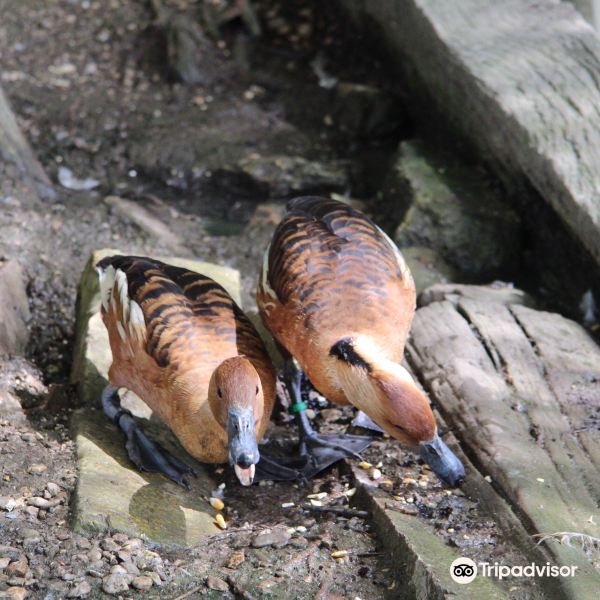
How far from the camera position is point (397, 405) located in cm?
361

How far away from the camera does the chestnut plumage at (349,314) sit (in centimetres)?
364

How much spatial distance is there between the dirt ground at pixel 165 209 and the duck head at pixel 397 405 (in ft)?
0.64

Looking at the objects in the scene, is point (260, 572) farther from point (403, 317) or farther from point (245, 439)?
point (403, 317)

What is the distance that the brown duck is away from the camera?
3.64 m

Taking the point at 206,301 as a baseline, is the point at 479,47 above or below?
above

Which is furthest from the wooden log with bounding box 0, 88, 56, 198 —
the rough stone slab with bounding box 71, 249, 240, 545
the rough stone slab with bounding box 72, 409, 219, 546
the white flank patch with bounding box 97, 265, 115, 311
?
the rough stone slab with bounding box 72, 409, 219, 546

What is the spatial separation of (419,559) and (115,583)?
3.37 feet

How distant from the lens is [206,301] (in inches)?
164

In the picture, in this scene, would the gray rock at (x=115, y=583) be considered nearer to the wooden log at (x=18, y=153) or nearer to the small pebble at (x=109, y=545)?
the small pebble at (x=109, y=545)

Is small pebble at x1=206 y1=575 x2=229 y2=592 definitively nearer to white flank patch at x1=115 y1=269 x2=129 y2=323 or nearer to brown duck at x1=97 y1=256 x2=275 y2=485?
brown duck at x1=97 y1=256 x2=275 y2=485

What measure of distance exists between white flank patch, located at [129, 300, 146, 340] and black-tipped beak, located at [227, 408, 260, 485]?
704 millimetres

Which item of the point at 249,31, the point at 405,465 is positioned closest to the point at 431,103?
the point at 249,31

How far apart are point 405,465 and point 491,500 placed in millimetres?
508

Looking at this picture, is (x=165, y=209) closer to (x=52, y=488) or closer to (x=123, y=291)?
(x=123, y=291)
